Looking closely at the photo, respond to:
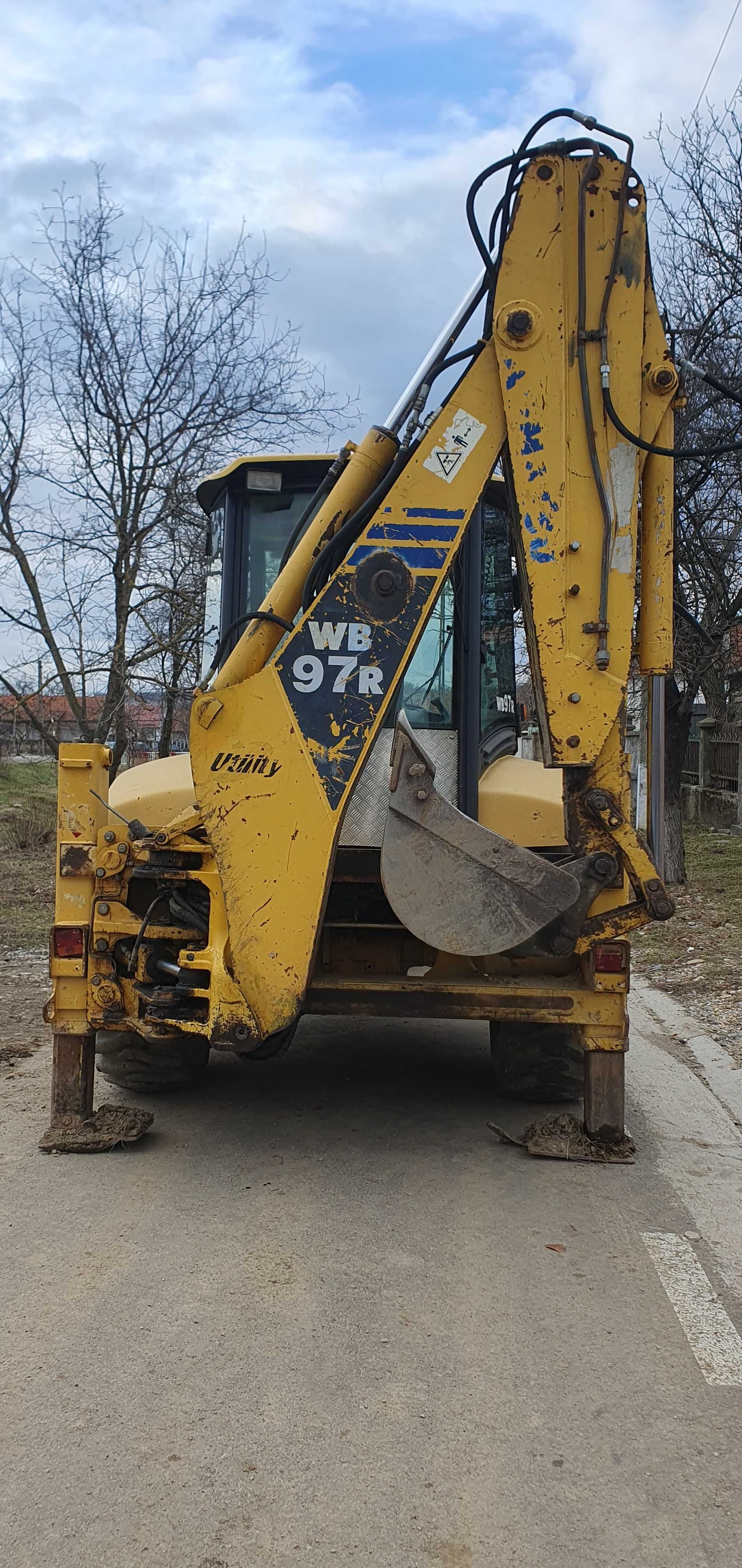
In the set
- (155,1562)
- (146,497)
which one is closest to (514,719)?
(155,1562)

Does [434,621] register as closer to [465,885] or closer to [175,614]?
[465,885]

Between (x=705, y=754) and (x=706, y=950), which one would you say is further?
(x=705, y=754)

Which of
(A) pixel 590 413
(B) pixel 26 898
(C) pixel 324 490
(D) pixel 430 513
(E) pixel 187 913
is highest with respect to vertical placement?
(A) pixel 590 413

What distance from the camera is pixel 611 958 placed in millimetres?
4844

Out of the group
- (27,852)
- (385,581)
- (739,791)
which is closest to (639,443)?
(385,581)

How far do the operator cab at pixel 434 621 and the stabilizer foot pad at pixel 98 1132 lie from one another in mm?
1527

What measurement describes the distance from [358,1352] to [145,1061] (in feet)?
8.77

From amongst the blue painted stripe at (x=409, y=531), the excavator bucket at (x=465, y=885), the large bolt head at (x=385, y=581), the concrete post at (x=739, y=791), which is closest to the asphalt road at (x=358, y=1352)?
the excavator bucket at (x=465, y=885)

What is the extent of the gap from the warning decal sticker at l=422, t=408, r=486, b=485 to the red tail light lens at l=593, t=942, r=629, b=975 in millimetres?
1992

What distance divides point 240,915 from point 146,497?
9.11 m

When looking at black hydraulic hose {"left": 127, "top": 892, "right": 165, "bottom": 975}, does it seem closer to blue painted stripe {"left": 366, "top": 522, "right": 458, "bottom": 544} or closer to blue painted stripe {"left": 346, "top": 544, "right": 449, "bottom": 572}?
blue painted stripe {"left": 346, "top": 544, "right": 449, "bottom": 572}

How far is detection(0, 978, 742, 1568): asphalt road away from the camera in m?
2.50

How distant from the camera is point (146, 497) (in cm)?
1266

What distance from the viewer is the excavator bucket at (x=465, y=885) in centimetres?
452
